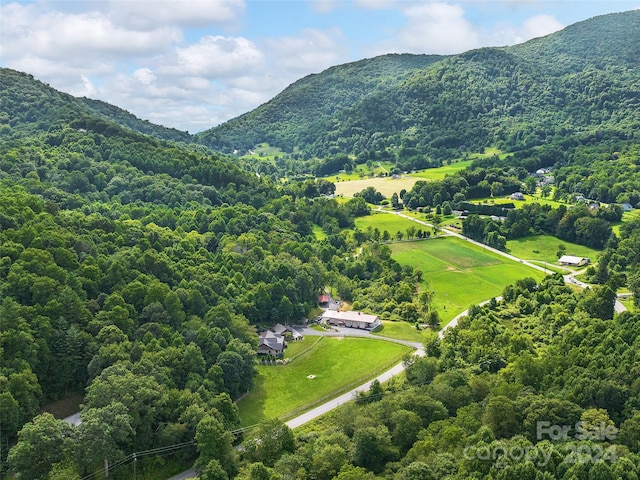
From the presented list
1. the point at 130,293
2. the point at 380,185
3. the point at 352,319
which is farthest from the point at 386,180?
the point at 130,293

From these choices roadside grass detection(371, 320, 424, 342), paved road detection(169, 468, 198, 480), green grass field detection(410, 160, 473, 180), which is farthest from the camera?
green grass field detection(410, 160, 473, 180)

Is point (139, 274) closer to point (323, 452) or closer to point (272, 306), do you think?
point (272, 306)

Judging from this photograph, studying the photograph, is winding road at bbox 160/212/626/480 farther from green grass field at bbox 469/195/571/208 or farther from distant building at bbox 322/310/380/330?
green grass field at bbox 469/195/571/208

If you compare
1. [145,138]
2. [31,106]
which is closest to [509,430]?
[145,138]

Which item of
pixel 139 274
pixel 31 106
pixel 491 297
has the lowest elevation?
pixel 491 297

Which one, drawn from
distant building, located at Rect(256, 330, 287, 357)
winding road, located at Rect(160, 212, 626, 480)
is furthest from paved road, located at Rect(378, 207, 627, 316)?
distant building, located at Rect(256, 330, 287, 357)

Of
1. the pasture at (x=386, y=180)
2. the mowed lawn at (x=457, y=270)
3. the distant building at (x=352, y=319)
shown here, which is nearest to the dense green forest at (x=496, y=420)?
the distant building at (x=352, y=319)
